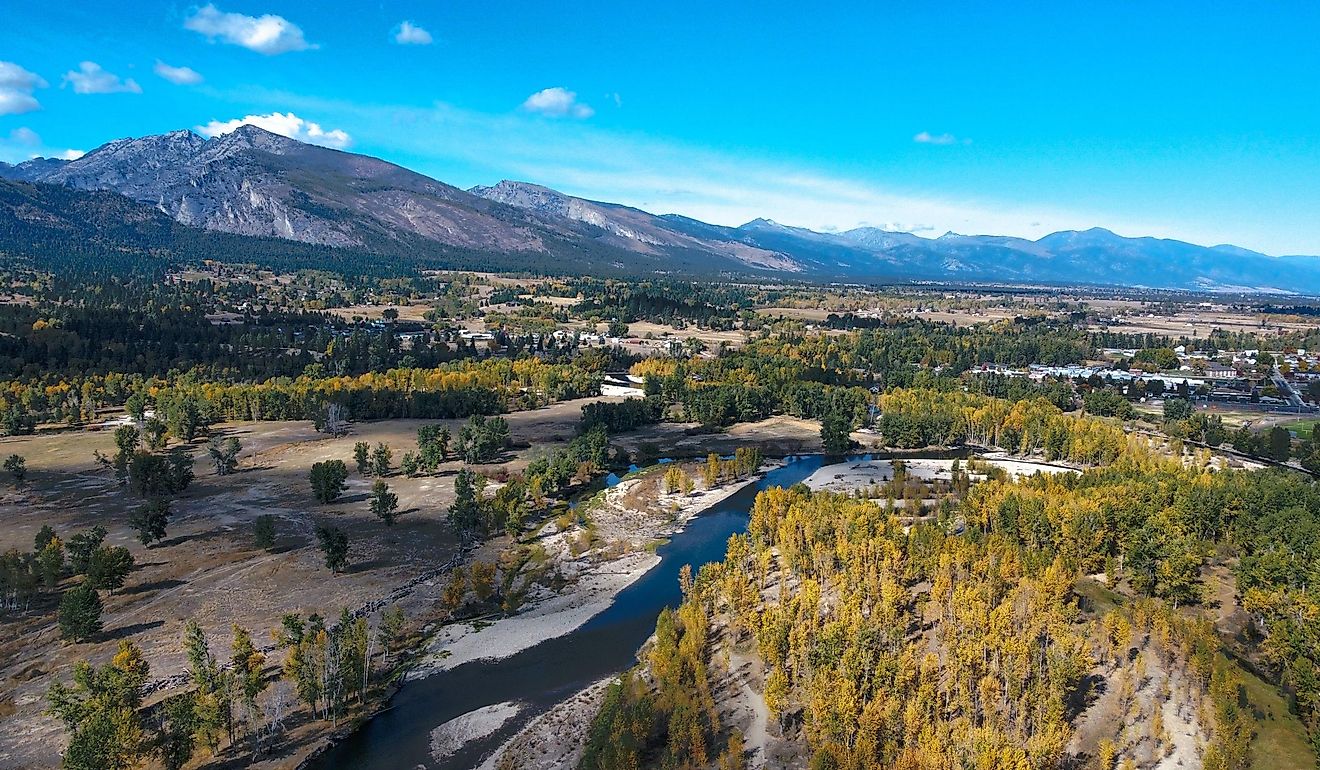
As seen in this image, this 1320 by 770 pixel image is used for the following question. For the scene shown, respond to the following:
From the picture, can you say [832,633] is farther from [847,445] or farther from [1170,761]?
[847,445]

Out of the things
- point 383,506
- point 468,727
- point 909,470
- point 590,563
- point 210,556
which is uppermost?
point 383,506

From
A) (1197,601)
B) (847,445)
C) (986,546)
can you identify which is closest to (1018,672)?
(986,546)

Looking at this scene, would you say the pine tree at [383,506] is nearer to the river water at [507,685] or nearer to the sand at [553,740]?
the river water at [507,685]

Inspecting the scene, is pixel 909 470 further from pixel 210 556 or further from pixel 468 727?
pixel 210 556

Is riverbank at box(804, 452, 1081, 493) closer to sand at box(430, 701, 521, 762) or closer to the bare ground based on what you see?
the bare ground

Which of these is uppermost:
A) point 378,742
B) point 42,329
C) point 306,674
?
point 42,329

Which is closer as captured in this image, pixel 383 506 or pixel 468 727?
pixel 468 727

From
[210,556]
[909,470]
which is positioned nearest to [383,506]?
[210,556]
